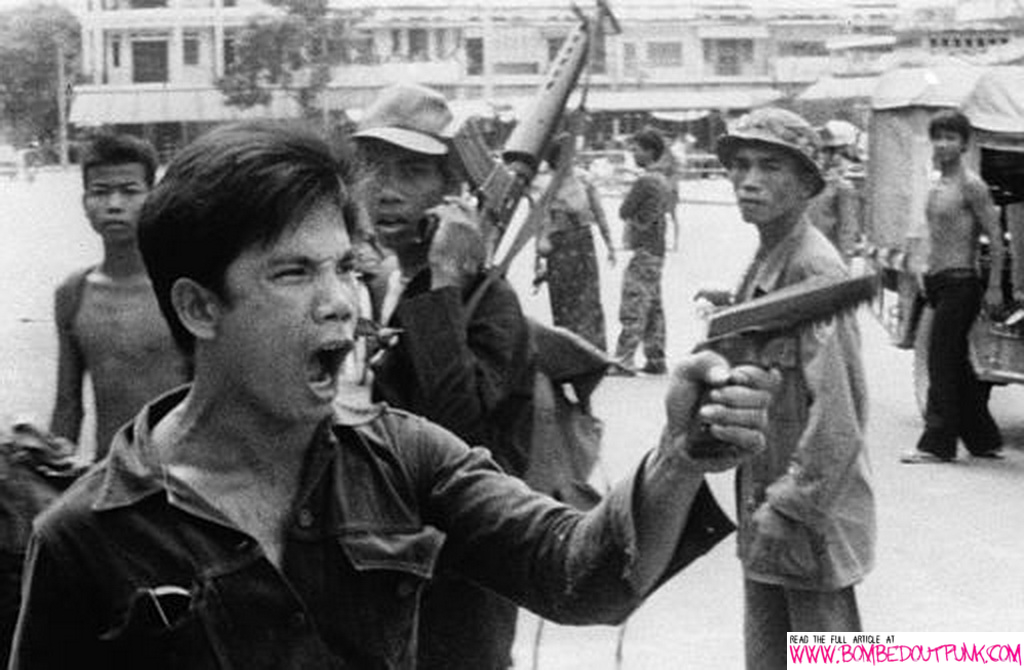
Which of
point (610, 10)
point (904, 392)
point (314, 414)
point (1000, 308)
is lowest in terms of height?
point (904, 392)

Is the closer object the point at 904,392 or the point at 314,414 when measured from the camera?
the point at 314,414

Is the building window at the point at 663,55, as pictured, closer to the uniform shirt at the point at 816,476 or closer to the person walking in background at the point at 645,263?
the person walking in background at the point at 645,263

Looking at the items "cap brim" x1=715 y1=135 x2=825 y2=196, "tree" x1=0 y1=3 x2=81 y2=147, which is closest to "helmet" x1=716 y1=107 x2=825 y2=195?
"cap brim" x1=715 y1=135 x2=825 y2=196

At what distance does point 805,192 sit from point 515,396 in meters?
1.06

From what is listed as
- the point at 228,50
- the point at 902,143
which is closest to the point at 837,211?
the point at 902,143

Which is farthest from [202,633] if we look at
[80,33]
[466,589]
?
[80,33]

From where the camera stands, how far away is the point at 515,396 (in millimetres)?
3375

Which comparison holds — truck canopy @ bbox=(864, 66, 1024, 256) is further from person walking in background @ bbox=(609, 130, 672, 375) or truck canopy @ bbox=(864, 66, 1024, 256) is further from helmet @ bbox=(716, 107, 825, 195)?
helmet @ bbox=(716, 107, 825, 195)

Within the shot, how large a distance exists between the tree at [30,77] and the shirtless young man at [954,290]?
763cm

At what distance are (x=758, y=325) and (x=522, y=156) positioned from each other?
7.24 ft

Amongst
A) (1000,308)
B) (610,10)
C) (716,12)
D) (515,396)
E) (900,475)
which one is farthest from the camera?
(716,12)

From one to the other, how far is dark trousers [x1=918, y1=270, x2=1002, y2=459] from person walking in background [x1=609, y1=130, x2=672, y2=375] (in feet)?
10.5

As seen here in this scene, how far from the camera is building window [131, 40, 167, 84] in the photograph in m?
31.7

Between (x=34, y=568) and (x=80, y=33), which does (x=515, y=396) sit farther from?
(x=80, y=33)
